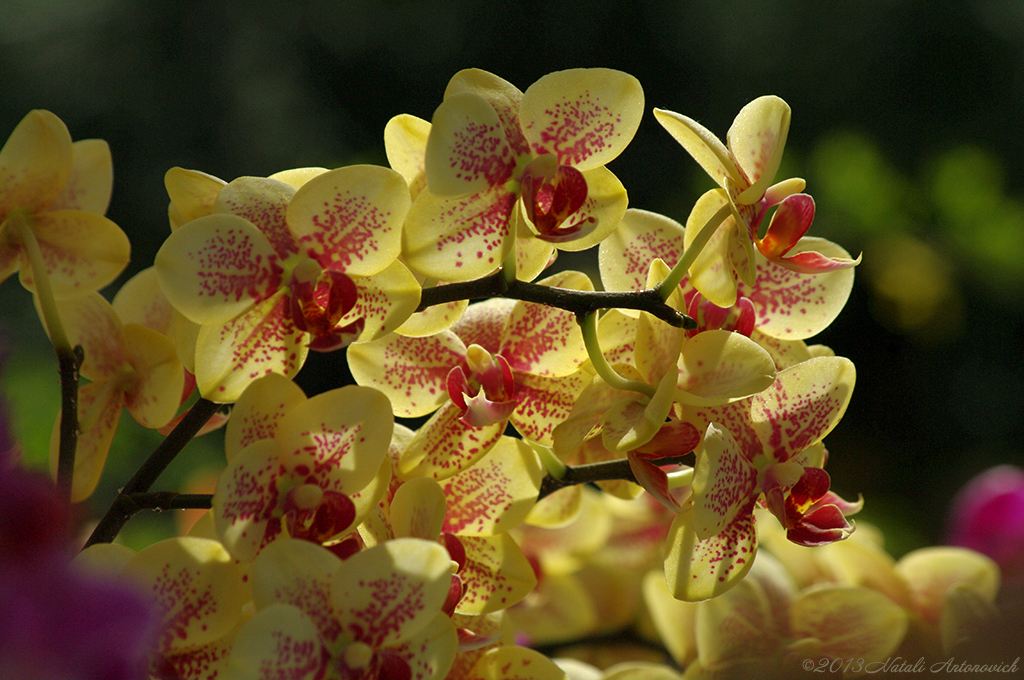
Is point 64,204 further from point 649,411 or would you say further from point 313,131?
point 313,131

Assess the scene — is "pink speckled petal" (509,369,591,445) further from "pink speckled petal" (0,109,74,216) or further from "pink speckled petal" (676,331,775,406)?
"pink speckled petal" (0,109,74,216)

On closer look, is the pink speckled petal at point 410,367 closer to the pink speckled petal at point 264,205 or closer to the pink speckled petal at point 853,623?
the pink speckled petal at point 264,205

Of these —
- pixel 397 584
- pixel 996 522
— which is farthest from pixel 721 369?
pixel 996 522

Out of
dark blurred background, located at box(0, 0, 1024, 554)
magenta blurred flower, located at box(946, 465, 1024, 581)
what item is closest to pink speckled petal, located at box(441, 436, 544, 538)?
magenta blurred flower, located at box(946, 465, 1024, 581)

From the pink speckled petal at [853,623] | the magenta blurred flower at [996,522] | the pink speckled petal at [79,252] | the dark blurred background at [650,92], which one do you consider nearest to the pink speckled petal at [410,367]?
the pink speckled petal at [79,252]

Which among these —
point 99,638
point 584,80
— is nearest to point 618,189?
point 584,80

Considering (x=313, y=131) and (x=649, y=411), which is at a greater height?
(x=649, y=411)

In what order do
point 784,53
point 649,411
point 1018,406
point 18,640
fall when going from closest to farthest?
point 18,640 < point 649,411 < point 1018,406 < point 784,53
